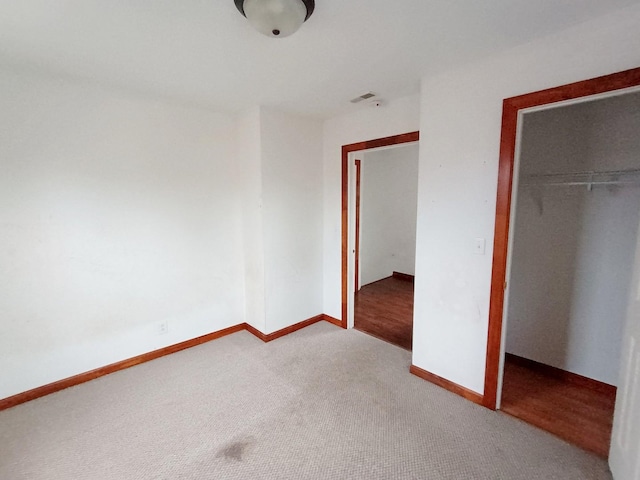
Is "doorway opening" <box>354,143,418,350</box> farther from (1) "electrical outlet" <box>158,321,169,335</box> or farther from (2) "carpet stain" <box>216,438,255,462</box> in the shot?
(2) "carpet stain" <box>216,438,255,462</box>

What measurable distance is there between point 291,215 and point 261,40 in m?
1.81

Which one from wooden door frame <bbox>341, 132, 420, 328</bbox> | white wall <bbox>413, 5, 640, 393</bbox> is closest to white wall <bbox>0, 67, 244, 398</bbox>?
wooden door frame <bbox>341, 132, 420, 328</bbox>

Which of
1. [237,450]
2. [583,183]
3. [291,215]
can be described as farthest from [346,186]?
[237,450]

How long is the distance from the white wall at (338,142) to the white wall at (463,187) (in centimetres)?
47

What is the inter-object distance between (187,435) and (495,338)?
216 centimetres

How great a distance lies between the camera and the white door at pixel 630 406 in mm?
1374

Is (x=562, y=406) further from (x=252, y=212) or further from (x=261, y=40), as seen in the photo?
(x=261, y=40)

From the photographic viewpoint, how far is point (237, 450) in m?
1.78

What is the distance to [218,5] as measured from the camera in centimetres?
138

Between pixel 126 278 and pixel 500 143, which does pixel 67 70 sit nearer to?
pixel 126 278

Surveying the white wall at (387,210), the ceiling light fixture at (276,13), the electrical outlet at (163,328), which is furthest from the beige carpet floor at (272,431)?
the white wall at (387,210)

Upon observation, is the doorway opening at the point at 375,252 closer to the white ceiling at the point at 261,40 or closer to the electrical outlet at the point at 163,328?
the white ceiling at the point at 261,40

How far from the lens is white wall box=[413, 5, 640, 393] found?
174 centimetres

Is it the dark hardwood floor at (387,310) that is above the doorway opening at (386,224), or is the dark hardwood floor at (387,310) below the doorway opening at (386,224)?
below
